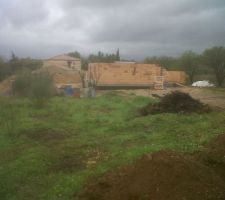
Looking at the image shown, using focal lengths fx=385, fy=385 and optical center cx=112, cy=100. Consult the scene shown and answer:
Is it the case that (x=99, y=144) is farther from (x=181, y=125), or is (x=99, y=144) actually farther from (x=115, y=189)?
(x=115, y=189)

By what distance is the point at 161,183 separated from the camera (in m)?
7.18

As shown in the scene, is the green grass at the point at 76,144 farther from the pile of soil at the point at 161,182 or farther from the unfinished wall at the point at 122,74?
the unfinished wall at the point at 122,74

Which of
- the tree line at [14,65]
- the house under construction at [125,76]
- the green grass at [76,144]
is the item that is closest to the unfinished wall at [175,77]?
the house under construction at [125,76]

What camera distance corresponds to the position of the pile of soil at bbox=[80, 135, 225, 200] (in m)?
6.82

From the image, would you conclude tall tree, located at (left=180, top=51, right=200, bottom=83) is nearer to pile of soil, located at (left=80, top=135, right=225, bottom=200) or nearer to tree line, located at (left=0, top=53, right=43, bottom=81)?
tree line, located at (left=0, top=53, right=43, bottom=81)

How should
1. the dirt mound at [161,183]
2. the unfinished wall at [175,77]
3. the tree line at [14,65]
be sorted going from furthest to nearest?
the tree line at [14,65]
the unfinished wall at [175,77]
the dirt mound at [161,183]

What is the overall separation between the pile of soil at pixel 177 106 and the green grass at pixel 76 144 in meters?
0.99

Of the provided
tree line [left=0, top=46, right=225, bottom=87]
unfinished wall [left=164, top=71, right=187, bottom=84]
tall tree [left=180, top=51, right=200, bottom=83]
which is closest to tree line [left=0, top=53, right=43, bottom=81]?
tree line [left=0, top=46, right=225, bottom=87]

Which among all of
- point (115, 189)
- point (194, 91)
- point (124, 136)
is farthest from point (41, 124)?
point (194, 91)

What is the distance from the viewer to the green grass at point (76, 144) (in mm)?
9219

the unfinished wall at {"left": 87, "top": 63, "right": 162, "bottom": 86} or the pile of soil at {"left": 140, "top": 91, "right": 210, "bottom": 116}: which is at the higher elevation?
the unfinished wall at {"left": 87, "top": 63, "right": 162, "bottom": 86}

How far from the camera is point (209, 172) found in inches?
298

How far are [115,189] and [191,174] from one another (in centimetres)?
152

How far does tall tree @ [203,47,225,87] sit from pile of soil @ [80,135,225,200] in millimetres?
44059
